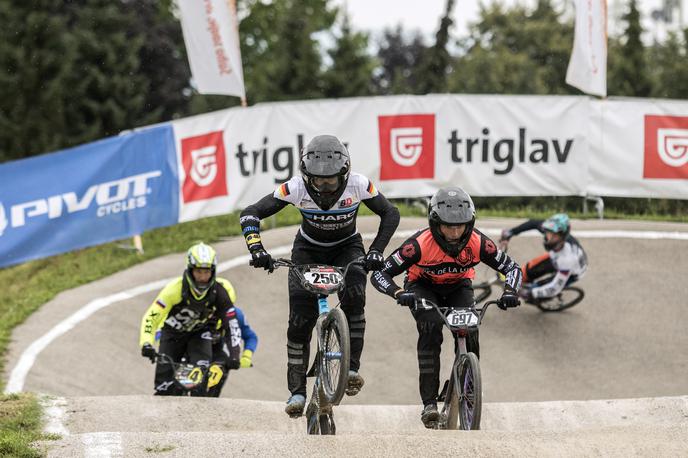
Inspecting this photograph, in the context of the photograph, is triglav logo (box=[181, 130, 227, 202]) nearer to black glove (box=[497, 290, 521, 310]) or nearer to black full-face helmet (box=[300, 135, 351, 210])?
black full-face helmet (box=[300, 135, 351, 210])

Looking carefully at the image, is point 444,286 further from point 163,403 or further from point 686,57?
point 686,57

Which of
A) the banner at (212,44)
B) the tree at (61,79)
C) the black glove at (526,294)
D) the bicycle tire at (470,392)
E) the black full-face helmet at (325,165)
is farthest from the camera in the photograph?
the tree at (61,79)

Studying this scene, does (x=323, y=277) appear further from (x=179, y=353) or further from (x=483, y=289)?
(x=483, y=289)

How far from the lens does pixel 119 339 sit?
1401 cm

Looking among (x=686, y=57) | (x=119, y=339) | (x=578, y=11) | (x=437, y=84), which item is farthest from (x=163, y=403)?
(x=686, y=57)

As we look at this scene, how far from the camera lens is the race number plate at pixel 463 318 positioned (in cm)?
809

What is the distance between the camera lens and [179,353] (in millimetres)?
11492

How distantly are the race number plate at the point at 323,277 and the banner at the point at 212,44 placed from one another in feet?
35.4

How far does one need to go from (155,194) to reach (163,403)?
720 cm

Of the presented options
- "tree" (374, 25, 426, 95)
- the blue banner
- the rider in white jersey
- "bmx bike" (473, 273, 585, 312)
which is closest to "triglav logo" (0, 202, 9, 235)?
the blue banner

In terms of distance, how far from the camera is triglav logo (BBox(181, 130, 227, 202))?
16844 millimetres

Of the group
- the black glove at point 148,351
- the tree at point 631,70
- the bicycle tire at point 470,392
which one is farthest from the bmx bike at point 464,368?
the tree at point 631,70

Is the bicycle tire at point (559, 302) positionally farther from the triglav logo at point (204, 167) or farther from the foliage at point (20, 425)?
the foliage at point (20, 425)

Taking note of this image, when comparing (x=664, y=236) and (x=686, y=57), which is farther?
(x=686, y=57)
